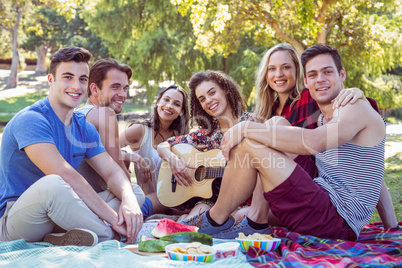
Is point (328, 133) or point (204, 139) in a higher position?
point (328, 133)

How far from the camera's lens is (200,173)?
14.6ft

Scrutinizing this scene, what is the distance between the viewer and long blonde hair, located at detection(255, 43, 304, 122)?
423cm

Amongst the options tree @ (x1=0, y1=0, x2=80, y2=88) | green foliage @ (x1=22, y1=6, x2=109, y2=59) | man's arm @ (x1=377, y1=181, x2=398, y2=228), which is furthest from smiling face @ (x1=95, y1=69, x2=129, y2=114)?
green foliage @ (x1=22, y1=6, x2=109, y2=59)

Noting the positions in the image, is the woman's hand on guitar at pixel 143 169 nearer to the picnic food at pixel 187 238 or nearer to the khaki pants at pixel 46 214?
the khaki pants at pixel 46 214

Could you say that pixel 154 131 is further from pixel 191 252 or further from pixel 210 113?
pixel 191 252

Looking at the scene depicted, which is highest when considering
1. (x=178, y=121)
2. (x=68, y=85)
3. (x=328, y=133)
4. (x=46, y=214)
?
(x=68, y=85)

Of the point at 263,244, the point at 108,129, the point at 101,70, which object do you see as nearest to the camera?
the point at 263,244

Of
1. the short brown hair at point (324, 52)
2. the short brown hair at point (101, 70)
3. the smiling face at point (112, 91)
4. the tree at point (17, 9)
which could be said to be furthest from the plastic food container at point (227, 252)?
the tree at point (17, 9)

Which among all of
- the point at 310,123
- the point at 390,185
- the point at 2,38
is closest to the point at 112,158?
the point at 310,123

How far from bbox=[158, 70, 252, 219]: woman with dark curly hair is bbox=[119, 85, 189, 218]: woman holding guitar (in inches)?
11.6

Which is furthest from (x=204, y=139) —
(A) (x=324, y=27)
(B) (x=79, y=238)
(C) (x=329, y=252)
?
(A) (x=324, y=27)

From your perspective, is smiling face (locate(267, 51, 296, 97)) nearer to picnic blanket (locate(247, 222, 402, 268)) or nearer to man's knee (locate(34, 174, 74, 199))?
picnic blanket (locate(247, 222, 402, 268))

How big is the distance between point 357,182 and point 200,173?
6.31 feet

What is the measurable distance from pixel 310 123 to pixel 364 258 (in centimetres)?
139
